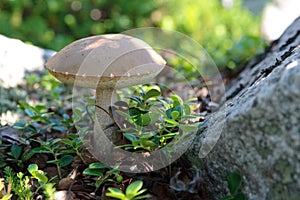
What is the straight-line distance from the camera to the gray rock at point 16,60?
2744mm

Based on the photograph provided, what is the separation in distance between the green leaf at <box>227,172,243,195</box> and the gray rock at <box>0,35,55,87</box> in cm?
192

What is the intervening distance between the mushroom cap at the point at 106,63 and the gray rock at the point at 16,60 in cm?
134

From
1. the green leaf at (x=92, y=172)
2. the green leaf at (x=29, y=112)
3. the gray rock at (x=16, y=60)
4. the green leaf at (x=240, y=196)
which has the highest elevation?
the gray rock at (x=16, y=60)

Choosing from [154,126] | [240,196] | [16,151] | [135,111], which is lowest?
[240,196]

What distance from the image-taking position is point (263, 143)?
1.18m

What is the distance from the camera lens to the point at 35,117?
6.20 feet

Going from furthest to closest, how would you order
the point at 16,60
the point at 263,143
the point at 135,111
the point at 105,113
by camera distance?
the point at 16,60, the point at 105,113, the point at 135,111, the point at 263,143

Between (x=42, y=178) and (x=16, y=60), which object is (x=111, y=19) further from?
(x=42, y=178)

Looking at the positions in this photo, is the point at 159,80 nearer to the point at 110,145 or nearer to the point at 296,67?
the point at 110,145

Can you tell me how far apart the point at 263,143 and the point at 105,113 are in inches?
27.0

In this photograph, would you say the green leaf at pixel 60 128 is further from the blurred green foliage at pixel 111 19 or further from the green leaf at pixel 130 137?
the blurred green foliage at pixel 111 19

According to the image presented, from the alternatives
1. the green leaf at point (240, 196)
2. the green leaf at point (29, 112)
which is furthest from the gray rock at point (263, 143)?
the green leaf at point (29, 112)

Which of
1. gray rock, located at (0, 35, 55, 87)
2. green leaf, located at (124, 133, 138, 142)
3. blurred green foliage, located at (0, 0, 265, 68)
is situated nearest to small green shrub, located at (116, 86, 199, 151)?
green leaf, located at (124, 133, 138, 142)

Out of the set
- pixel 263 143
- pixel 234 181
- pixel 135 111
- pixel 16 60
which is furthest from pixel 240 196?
pixel 16 60
